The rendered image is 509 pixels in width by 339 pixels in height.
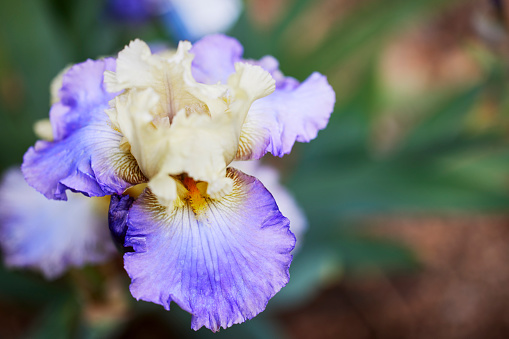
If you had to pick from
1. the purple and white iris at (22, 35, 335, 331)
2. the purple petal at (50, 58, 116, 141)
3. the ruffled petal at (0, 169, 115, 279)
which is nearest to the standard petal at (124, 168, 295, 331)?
the purple and white iris at (22, 35, 335, 331)

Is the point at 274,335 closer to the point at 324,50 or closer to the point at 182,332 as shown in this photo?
the point at 182,332

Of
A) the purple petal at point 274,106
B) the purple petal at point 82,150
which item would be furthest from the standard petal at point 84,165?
the purple petal at point 274,106

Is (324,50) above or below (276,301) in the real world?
above

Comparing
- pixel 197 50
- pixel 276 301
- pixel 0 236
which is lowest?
pixel 276 301

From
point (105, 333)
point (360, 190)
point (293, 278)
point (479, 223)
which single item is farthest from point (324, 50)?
point (105, 333)

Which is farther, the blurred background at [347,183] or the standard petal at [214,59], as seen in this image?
the blurred background at [347,183]

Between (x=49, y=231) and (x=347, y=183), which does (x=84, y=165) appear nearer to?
(x=49, y=231)

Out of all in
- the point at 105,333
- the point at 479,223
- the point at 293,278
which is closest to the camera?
the point at 105,333

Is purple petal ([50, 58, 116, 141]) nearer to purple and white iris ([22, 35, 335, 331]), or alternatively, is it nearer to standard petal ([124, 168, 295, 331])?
purple and white iris ([22, 35, 335, 331])

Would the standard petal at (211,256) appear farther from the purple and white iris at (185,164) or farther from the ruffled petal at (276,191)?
the ruffled petal at (276,191)
